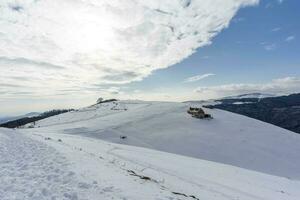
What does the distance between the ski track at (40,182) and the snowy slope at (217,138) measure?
23.9 metres

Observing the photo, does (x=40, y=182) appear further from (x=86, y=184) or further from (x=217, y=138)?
(x=217, y=138)

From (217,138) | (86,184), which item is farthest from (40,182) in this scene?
(217,138)

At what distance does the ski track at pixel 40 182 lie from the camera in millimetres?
9274

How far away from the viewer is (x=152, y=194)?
10633mm

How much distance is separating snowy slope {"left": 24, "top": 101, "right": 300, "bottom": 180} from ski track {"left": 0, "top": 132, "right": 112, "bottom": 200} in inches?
940

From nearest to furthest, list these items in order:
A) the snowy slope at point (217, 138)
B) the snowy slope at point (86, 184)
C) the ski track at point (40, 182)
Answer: the ski track at point (40, 182)
the snowy slope at point (86, 184)
the snowy slope at point (217, 138)

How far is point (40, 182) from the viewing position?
35.3ft

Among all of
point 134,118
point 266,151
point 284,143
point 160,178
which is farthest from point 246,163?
point 134,118

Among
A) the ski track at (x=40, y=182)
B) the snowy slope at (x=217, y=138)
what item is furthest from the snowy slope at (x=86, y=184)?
the snowy slope at (x=217, y=138)

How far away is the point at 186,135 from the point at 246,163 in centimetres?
1171

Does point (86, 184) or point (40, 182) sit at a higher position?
point (40, 182)

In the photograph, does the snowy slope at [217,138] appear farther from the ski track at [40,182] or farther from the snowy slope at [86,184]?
the ski track at [40,182]

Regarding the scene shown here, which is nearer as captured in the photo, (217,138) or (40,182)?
(40,182)

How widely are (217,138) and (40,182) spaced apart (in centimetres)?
3419
